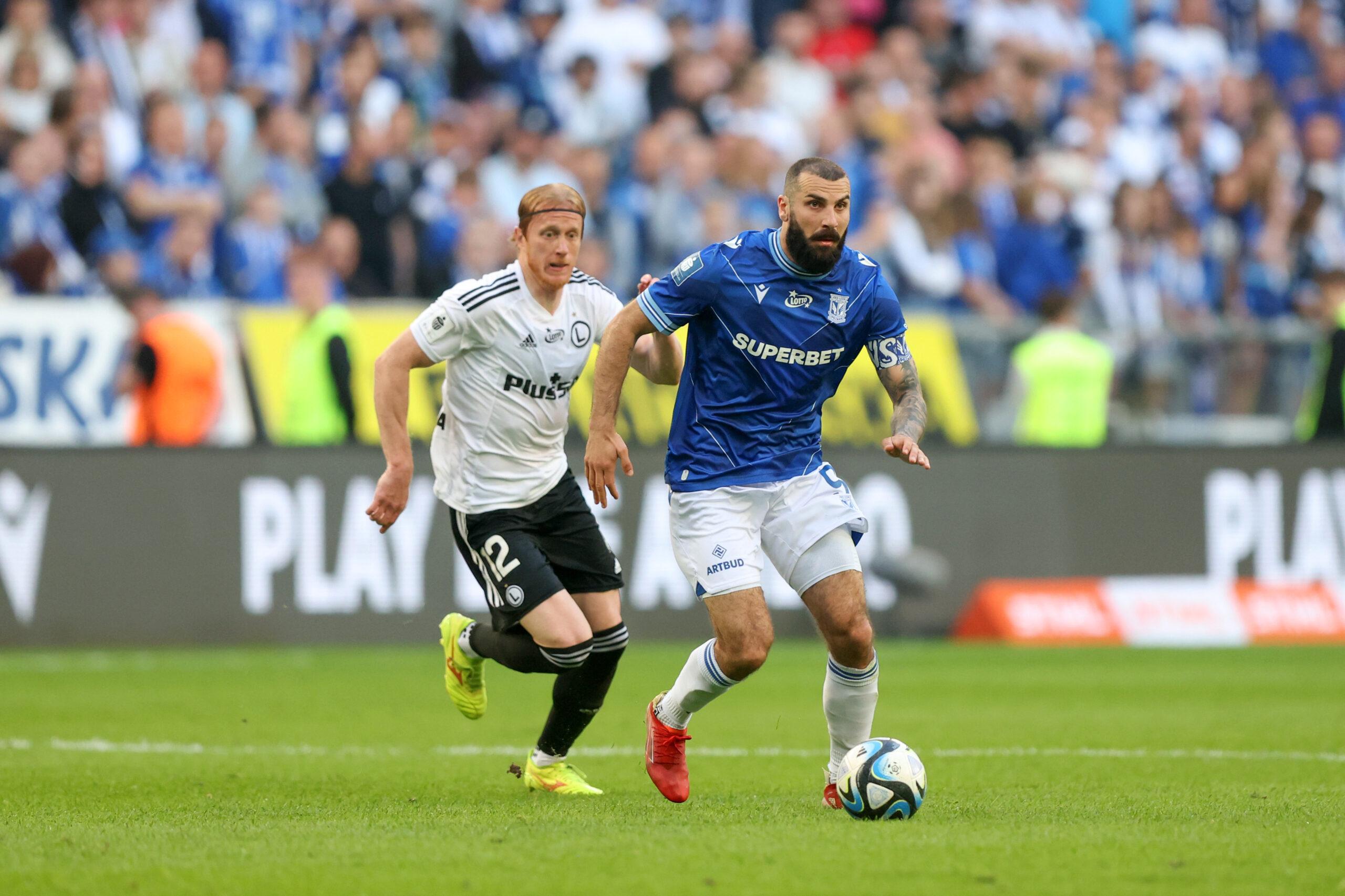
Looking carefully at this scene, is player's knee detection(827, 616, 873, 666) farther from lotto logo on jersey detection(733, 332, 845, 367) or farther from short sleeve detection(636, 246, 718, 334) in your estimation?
short sleeve detection(636, 246, 718, 334)

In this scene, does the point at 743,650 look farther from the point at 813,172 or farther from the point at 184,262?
the point at 184,262

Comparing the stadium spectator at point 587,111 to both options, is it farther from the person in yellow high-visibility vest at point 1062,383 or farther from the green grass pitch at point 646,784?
the green grass pitch at point 646,784

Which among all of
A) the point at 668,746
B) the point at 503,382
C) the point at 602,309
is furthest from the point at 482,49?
the point at 668,746

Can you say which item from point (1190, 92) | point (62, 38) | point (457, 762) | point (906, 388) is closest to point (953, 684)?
point (457, 762)

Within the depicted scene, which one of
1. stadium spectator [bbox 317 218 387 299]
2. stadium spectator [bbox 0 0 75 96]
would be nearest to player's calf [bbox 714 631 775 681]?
stadium spectator [bbox 317 218 387 299]

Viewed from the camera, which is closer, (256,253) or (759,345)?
(759,345)

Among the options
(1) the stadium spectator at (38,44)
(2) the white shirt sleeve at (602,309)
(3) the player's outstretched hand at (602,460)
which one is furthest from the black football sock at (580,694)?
(1) the stadium spectator at (38,44)

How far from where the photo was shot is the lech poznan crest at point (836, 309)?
7.14 m

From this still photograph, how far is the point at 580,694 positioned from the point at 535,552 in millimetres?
606

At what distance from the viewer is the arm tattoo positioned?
6988 mm

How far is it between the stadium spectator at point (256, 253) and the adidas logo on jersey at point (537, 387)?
29.9ft

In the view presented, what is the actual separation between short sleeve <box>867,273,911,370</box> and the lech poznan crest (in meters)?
0.12

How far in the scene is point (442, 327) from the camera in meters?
7.50

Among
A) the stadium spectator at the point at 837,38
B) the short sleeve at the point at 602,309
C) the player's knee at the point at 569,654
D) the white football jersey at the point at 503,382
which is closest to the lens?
the player's knee at the point at 569,654
